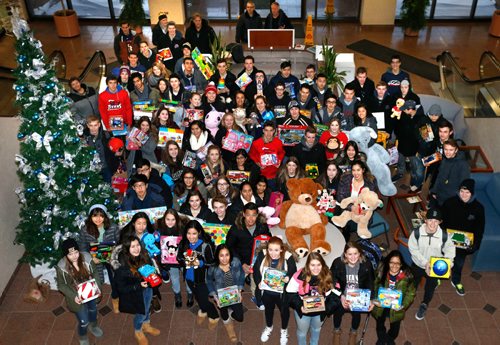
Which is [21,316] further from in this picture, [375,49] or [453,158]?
[375,49]

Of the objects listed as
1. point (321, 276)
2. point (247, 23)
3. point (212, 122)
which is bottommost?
point (321, 276)

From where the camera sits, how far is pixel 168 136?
26.6 feet

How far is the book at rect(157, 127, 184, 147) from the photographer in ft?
26.6

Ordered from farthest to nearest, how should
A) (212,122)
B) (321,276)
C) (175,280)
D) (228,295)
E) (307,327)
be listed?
(212,122)
(175,280)
(228,295)
(307,327)
(321,276)

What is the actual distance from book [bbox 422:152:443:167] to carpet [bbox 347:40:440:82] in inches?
221

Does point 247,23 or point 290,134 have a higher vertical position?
point 247,23

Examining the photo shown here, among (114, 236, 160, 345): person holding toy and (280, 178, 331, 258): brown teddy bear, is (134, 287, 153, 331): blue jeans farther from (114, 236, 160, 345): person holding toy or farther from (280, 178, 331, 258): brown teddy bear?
(280, 178, 331, 258): brown teddy bear

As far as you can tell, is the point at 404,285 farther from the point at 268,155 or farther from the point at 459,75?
the point at 459,75

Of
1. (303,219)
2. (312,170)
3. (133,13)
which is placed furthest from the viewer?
(133,13)

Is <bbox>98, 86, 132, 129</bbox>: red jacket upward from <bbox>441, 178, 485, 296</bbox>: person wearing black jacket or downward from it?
upward

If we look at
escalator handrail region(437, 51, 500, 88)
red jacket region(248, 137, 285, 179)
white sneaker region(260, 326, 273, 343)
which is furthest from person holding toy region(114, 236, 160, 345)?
escalator handrail region(437, 51, 500, 88)

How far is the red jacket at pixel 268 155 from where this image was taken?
25.6 feet

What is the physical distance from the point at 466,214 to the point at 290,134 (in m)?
2.97

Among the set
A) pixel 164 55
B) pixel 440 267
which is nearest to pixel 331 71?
pixel 164 55
